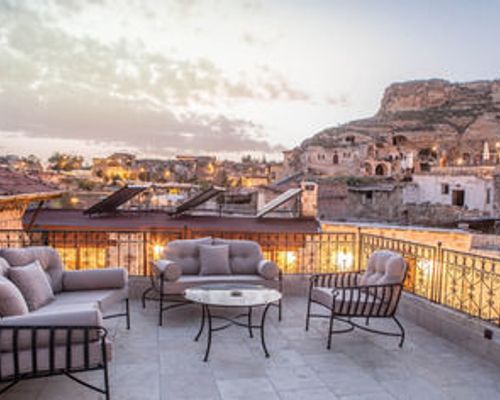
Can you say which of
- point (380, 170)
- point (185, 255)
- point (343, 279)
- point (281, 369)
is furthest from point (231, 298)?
point (380, 170)

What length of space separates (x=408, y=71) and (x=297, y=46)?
241 feet

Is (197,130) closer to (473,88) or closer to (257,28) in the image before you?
(257,28)

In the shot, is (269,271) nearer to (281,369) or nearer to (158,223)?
(281,369)

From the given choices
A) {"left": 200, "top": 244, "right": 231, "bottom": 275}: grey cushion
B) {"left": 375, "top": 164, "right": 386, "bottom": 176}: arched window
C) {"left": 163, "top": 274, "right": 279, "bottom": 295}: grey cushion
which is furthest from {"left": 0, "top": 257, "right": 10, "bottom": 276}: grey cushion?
{"left": 375, "top": 164, "right": 386, "bottom": 176}: arched window

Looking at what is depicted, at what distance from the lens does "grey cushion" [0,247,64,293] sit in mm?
4246

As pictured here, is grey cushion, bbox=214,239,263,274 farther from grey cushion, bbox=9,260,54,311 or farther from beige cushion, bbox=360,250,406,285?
grey cushion, bbox=9,260,54,311

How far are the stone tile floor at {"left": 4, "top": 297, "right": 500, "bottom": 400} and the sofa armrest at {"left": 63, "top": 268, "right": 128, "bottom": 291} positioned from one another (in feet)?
1.93

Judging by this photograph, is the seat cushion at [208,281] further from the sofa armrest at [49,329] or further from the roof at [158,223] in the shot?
the roof at [158,223]

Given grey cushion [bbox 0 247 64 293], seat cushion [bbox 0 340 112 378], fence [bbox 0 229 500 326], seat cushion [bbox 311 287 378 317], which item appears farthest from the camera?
fence [bbox 0 229 500 326]

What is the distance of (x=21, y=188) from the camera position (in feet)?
23.9

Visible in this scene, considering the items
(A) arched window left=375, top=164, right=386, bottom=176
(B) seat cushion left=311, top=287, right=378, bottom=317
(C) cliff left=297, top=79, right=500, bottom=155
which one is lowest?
(B) seat cushion left=311, top=287, right=378, bottom=317

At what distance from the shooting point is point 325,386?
347 cm

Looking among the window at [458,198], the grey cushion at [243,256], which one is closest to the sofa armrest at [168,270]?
the grey cushion at [243,256]

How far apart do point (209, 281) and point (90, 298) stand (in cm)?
165
